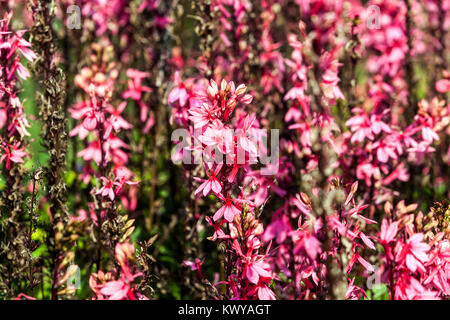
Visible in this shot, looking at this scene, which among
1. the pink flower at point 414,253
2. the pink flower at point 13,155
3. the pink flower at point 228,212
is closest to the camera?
the pink flower at point 414,253

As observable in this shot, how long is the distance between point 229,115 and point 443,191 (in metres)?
1.95

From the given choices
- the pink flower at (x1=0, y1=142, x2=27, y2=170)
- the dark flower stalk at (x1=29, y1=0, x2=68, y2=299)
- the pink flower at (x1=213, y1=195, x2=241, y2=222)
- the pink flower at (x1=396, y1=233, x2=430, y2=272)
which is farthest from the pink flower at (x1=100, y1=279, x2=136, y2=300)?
the pink flower at (x1=396, y1=233, x2=430, y2=272)

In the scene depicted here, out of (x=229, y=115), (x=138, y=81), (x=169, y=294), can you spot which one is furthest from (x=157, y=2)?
(x=169, y=294)

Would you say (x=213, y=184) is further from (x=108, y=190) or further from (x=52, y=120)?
(x=52, y=120)

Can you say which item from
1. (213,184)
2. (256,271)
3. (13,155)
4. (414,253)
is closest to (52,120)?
(13,155)

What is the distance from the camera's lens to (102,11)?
3.30 metres

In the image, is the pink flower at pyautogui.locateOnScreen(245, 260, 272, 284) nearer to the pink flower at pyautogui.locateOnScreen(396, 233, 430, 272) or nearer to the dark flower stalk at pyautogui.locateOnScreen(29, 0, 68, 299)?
the pink flower at pyautogui.locateOnScreen(396, 233, 430, 272)

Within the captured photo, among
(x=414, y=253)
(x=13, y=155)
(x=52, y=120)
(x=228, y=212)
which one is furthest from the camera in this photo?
(x=13, y=155)

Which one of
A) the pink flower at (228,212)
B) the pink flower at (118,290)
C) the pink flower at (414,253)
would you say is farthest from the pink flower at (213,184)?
the pink flower at (414,253)

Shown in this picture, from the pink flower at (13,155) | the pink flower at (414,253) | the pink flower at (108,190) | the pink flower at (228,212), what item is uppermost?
the pink flower at (13,155)

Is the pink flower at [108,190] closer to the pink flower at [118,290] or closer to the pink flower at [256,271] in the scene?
the pink flower at [118,290]

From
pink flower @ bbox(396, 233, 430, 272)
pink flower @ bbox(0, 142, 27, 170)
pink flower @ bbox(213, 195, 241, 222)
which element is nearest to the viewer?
pink flower @ bbox(396, 233, 430, 272)

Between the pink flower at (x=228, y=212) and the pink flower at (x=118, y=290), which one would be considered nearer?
the pink flower at (x=118, y=290)

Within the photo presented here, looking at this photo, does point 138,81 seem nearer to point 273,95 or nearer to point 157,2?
point 157,2
